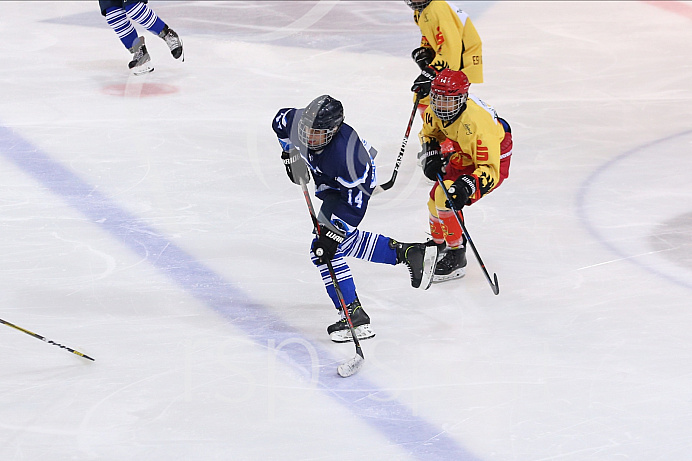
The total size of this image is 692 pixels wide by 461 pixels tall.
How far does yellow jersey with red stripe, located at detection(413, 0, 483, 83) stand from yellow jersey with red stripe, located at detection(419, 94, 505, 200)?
3.25 ft

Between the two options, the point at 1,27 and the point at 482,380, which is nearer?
the point at 482,380

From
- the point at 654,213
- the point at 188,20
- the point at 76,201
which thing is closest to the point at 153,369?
the point at 76,201

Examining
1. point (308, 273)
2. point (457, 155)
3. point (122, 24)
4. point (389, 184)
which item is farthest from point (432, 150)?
point (122, 24)

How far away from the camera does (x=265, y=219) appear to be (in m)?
4.02

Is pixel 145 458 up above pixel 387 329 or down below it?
above

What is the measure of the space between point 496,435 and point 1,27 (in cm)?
577

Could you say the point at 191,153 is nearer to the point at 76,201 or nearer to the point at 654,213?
the point at 76,201

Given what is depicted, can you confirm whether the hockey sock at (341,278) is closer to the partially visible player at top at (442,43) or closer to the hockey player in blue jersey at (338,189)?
the hockey player in blue jersey at (338,189)

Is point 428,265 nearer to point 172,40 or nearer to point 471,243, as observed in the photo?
point 471,243

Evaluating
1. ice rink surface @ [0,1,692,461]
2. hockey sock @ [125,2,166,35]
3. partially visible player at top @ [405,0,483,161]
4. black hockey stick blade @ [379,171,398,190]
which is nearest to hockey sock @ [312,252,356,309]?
ice rink surface @ [0,1,692,461]

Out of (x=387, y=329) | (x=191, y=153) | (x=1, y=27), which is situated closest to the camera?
(x=387, y=329)

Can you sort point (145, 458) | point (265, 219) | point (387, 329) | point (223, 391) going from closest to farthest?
point (145, 458) → point (223, 391) → point (387, 329) → point (265, 219)

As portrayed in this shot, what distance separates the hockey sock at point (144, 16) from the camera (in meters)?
5.68

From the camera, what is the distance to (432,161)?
3387 mm
